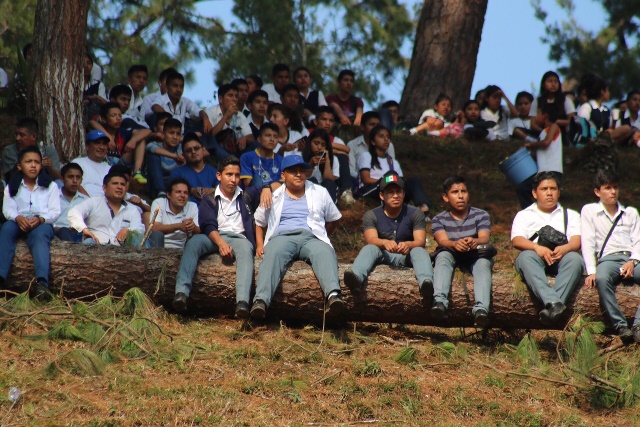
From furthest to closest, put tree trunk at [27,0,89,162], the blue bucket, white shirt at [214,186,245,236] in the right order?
tree trunk at [27,0,89,162], the blue bucket, white shirt at [214,186,245,236]

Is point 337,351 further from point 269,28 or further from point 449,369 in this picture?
point 269,28

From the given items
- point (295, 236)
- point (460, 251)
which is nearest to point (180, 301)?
point (295, 236)

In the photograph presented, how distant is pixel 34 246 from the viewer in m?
8.66

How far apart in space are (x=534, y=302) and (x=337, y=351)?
1766 mm

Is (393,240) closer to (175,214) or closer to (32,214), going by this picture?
(175,214)

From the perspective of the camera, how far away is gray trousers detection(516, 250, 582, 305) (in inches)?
318

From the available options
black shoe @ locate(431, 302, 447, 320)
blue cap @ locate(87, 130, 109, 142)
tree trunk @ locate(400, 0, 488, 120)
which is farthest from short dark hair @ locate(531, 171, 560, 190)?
tree trunk @ locate(400, 0, 488, 120)

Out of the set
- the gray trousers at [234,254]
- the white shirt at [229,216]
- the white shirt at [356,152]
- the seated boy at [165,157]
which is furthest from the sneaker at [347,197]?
the gray trousers at [234,254]

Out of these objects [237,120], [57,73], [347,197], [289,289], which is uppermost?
[57,73]

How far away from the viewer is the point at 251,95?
41.5 feet

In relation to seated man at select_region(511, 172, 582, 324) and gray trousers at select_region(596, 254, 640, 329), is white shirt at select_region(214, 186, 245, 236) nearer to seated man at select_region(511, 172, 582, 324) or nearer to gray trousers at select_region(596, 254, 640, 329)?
seated man at select_region(511, 172, 582, 324)

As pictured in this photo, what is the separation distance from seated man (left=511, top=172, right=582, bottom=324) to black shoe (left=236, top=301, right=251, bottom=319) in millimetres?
2378

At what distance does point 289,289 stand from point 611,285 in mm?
2747

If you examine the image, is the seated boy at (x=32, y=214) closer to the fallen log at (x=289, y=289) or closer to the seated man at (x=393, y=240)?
the fallen log at (x=289, y=289)
